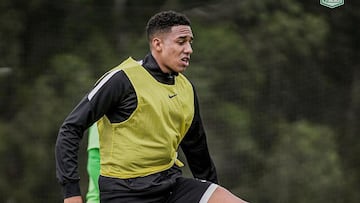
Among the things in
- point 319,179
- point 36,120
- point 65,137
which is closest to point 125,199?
point 65,137

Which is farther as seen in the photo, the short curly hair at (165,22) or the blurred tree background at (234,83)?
the blurred tree background at (234,83)

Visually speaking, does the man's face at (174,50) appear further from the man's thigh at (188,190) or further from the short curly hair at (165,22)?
the man's thigh at (188,190)

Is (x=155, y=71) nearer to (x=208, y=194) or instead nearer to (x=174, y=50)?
(x=174, y=50)

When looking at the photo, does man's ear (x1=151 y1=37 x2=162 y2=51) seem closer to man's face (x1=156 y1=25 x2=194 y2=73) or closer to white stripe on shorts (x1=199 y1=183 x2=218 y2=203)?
man's face (x1=156 y1=25 x2=194 y2=73)

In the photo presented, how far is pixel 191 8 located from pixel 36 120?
1.76 metres

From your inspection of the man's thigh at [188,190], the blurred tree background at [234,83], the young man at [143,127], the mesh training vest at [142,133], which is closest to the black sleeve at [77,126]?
the young man at [143,127]

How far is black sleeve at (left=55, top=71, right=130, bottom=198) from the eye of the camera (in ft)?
14.3

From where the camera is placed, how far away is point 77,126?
4398 mm

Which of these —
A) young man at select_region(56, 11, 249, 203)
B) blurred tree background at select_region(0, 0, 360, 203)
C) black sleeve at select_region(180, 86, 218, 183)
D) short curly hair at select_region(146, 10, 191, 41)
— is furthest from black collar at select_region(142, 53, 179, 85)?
blurred tree background at select_region(0, 0, 360, 203)

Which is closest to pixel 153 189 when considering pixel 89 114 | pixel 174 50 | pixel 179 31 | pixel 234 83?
pixel 89 114

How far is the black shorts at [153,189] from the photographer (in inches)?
179

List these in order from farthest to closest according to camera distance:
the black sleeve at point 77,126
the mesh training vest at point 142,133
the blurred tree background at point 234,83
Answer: the blurred tree background at point 234,83 → the mesh training vest at point 142,133 → the black sleeve at point 77,126

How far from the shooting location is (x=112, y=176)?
4582 mm

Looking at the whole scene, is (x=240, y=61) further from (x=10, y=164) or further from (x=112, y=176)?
(x=112, y=176)
